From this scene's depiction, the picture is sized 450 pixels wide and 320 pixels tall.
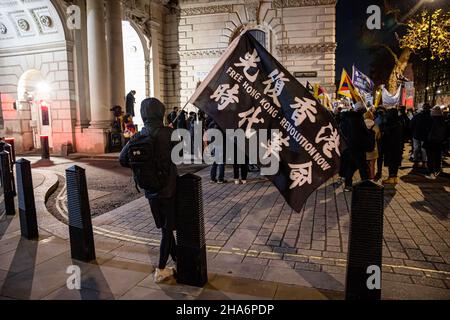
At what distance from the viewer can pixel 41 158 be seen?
13711 mm

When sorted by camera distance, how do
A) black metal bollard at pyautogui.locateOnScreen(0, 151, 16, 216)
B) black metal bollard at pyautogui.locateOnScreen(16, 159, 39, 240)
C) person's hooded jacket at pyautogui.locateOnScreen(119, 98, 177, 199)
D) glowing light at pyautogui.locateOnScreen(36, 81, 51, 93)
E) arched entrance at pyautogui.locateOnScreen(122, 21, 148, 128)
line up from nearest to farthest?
person's hooded jacket at pyautogui.locateOnScreen(119, 98, 177, 199)
black metal bollard at pyautogui.locateOnScreen(16, 159, 39, 240)
black metal bollard at pyautogui.locateOnScreen(0, 151, 16, 216)
glowing light at pyautogui.locateOnScreen(36, 81, 51, 93)
arched entrance at pyautogui.locateOnScreen(122, 21, 148, 128)

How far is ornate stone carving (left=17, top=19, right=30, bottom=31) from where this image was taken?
14.1m

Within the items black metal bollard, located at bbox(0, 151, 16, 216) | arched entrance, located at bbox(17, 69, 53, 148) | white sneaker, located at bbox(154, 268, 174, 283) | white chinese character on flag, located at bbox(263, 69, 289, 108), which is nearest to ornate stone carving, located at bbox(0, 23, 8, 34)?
arched entrance, located at bbox(17, 69, 53, 148)

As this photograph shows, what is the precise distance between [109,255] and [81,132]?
11425 mm

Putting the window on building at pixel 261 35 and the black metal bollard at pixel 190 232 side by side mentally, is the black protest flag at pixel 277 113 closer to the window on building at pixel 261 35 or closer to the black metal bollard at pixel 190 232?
the black metal bollard at pixel 190 232

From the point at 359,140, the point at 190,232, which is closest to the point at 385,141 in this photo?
the point at 359,140

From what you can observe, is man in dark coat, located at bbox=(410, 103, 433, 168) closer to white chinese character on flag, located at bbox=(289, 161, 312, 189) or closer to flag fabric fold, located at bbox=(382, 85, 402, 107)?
flag fabric fold, located at bbox=(382, 85, 402, 107)

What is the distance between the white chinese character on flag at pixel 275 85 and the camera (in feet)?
11.1

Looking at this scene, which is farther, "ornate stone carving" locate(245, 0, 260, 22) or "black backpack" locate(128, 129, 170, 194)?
"ornate stone carving" locate(245, 0, 260, 22)

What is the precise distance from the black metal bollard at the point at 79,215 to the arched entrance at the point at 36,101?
40.1 ft

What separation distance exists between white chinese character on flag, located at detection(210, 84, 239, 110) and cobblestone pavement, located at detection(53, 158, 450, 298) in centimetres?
190

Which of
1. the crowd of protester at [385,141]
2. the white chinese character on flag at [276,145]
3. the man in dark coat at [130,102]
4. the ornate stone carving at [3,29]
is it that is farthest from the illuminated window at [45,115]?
the white chinese character on flag at [276,145]
